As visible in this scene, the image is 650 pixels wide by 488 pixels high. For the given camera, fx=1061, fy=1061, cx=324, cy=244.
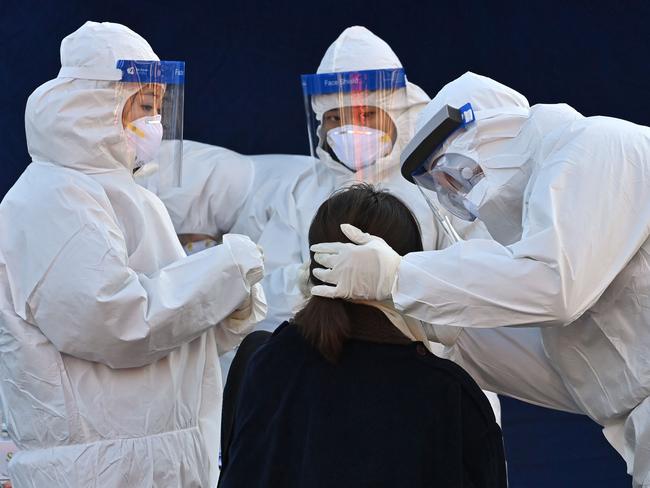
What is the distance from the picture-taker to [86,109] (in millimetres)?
2725

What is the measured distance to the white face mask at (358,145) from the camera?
3570mm

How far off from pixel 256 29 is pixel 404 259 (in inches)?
99.5

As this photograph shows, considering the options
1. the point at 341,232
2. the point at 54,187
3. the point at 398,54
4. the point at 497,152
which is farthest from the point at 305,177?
the point at 341,232

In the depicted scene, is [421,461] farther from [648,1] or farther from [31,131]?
[648,1]

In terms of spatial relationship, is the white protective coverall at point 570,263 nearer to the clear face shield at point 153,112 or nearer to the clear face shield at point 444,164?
the clear face shield at point 444,164

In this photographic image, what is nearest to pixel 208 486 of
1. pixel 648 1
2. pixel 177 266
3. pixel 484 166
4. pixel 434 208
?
pixel 177 266

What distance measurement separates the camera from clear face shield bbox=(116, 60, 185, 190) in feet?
9.23

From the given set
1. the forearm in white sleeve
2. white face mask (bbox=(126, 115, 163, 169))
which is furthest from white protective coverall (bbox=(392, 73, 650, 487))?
white face mask (bbox=(126, 115, 163, 169))

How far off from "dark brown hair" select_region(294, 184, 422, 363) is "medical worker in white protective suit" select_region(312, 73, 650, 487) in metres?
0.03

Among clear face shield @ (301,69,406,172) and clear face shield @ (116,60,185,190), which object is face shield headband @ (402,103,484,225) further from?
clear face shield @ (301,69,406,172)

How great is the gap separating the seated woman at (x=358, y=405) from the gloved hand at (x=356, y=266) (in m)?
0.03

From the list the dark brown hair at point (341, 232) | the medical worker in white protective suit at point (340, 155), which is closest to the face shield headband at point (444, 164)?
the dark brown hair at point (341, 232)

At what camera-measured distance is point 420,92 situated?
3818mm

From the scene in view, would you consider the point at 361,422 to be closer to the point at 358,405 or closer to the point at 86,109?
the point at 358,405
